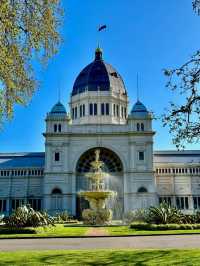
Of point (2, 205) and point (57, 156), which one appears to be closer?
point (57, 156)

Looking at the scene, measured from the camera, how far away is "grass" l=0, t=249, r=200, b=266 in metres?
12.4

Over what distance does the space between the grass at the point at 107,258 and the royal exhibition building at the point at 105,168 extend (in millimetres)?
54790

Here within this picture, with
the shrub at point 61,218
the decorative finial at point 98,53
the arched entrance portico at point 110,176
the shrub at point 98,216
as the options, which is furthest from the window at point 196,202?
the decorative finial at point 98,53

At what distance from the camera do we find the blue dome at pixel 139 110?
75050mm

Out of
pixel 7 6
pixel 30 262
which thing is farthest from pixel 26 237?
pixel 7 6

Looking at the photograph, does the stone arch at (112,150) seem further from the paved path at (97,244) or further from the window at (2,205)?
the paved path at (97,244)

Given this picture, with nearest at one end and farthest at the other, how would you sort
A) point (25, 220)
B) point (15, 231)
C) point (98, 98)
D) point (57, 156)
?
point (15, 231), point (25, 220), point (57, 156), point (98, 98)

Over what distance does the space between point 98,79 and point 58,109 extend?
528 inches

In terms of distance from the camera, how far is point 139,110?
7606cm

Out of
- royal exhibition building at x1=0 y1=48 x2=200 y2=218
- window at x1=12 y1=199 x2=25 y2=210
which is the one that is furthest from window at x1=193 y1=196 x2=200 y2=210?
window at x1=12 y1=199 x2=25 y2=210

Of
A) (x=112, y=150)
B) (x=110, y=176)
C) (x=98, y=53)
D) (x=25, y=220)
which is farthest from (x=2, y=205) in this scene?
(x=25, y=220)

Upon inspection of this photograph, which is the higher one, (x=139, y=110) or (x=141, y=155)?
(x=139, y=110)

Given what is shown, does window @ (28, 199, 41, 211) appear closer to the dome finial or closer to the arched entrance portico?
the arched entrance portico

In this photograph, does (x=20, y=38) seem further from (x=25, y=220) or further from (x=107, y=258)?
(x=25, y=220)
